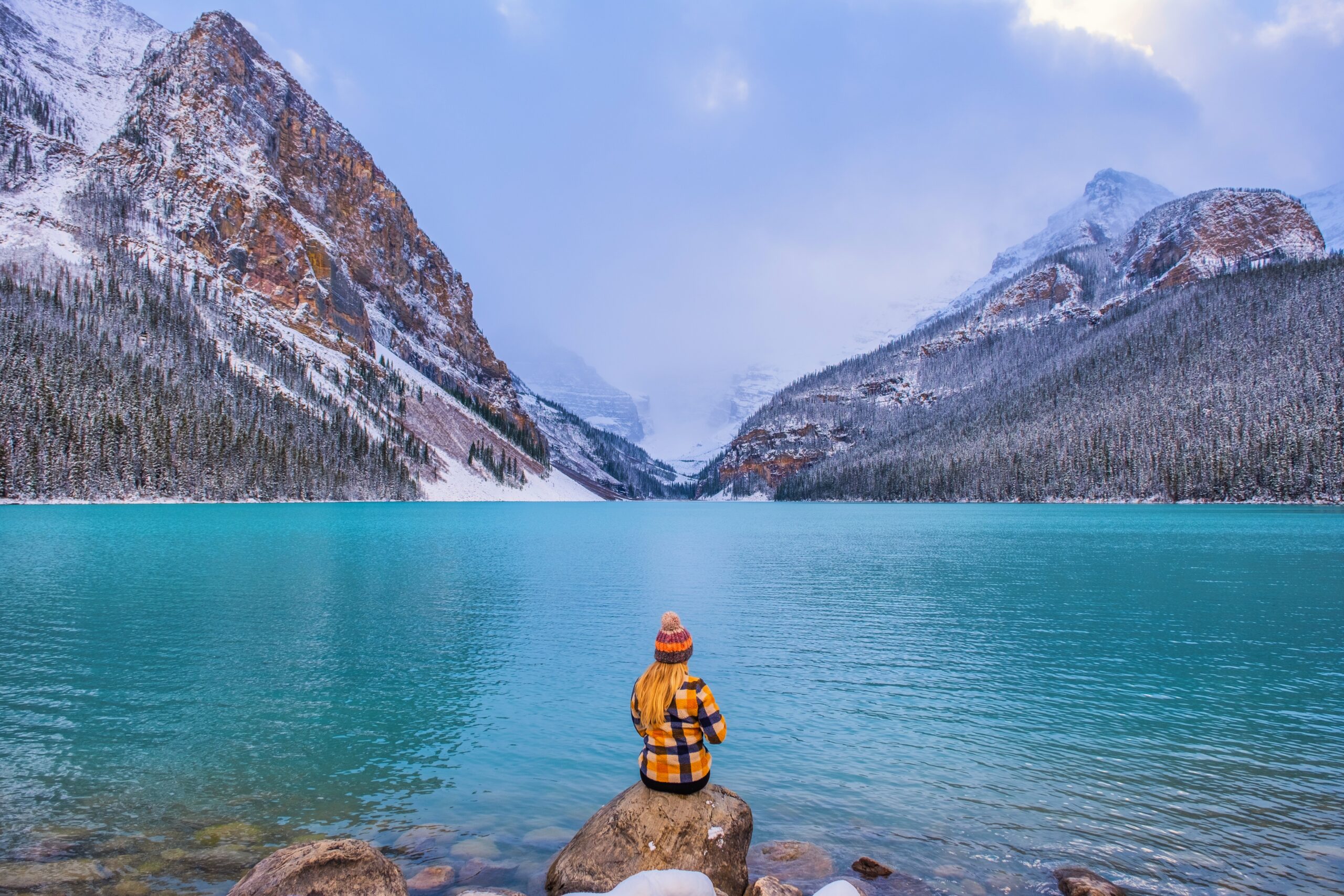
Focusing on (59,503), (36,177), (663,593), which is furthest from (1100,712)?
(36,177)

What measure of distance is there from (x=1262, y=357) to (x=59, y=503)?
23083cm

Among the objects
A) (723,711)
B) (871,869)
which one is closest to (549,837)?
(871,869)

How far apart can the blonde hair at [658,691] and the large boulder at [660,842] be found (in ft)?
3.80

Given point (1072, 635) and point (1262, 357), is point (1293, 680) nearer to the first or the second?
point (1072, 635)

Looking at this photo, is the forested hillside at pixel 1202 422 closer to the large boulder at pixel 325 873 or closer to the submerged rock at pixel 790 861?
the submerged rock at pixel 790 861

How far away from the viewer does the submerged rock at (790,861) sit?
30.7 feet

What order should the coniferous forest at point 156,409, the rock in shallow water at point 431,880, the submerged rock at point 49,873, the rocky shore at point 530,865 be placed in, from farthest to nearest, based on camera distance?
the coniferous forest at point 156,409 → the rock in shallow water at point 431,880 → the submerged rock at point 49,873 → the rocky shore at point 530,865

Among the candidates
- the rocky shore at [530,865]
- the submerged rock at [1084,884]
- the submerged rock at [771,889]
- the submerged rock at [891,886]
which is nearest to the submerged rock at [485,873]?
the rocky shore at [530,865]

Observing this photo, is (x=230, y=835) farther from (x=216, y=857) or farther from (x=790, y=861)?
(x=790, y=861)

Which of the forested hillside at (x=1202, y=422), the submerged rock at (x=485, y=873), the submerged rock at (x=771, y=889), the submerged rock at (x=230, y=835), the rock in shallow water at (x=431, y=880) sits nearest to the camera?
the submerged rock at (x=771, y=889)

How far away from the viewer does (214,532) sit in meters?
59.8

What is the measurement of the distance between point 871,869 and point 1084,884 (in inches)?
99.9

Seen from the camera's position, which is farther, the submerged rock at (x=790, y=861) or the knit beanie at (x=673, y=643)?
the submerged rock at (x=790, y=861)

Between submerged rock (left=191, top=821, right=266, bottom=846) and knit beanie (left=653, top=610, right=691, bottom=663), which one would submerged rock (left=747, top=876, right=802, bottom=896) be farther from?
submerged rock (left=191, top=821, right=266, bottom=846)
